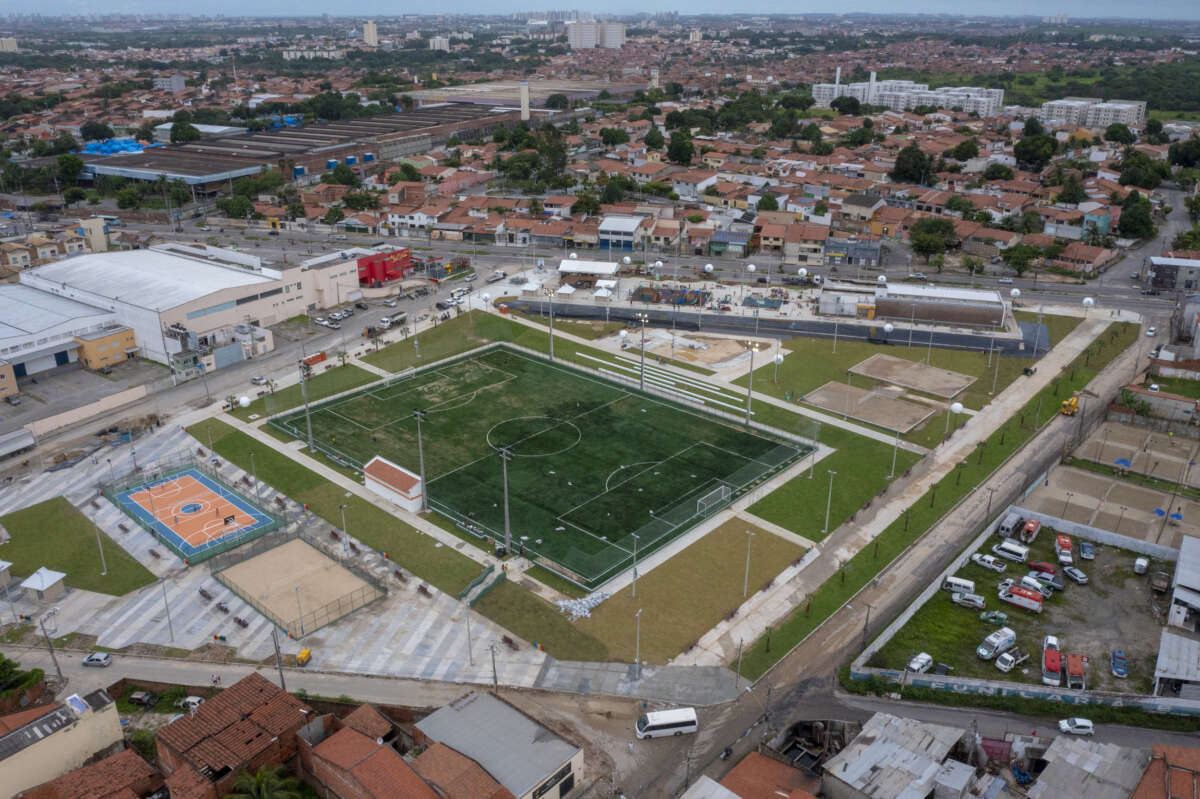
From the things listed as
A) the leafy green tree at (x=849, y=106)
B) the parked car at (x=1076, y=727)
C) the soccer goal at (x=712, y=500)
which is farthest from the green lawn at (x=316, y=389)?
the leafy green tree at (x=849, y=106)

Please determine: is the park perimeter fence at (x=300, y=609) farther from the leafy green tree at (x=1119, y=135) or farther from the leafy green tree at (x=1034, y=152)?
the leafy green tree at (x=1119, y=135)

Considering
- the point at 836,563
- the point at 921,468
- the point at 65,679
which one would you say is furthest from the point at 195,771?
the point at 921,468

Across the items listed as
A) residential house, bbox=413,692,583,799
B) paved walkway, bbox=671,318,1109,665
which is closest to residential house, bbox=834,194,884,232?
paved walkway, bbox=671,318,1109,665

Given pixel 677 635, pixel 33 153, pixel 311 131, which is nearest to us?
pixel 677 635

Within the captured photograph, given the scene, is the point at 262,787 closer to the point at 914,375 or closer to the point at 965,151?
the point at 914,375

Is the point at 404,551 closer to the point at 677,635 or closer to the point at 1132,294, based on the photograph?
the point at 677,635

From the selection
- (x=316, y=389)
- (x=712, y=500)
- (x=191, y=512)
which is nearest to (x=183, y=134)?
(x=316, y=389)
